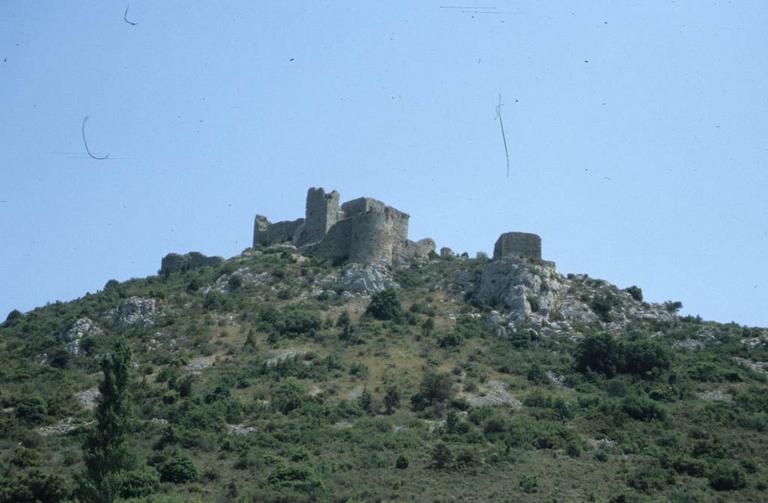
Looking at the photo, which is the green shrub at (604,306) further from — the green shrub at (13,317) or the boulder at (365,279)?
the green shrub at (13,317)

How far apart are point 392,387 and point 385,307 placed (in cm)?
1124

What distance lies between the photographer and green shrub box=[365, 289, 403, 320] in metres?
63.7

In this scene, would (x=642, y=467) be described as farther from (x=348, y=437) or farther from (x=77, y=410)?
(x=77, y=410)

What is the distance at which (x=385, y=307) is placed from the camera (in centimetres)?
6381

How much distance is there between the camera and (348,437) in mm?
47844

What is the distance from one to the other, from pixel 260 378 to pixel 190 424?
661 cm

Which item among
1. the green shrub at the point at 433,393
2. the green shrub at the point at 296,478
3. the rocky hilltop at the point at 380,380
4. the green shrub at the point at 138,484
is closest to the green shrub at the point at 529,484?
the rocky hilltop at the point at 380,380

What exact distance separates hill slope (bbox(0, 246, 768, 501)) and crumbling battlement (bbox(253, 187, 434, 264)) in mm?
1231

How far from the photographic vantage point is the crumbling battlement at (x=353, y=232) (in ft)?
226

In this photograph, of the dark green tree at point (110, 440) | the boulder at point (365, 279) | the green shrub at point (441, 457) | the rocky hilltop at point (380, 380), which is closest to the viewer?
the dark green tree at point (110, 440)

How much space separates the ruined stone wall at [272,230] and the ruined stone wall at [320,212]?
221cm

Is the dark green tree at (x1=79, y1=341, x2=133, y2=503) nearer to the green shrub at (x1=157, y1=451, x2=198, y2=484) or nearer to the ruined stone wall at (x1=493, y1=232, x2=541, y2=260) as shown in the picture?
the green shrub at (x1=157, y1=451, x2=198, y2=484)

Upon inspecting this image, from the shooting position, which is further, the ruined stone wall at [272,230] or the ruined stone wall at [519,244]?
the ruined stone wall at [272,230]

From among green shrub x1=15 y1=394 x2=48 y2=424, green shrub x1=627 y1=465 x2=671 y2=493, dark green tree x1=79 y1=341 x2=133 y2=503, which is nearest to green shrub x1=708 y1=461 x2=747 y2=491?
green shrub x1=627 y1=465 x2=671 y2=493
